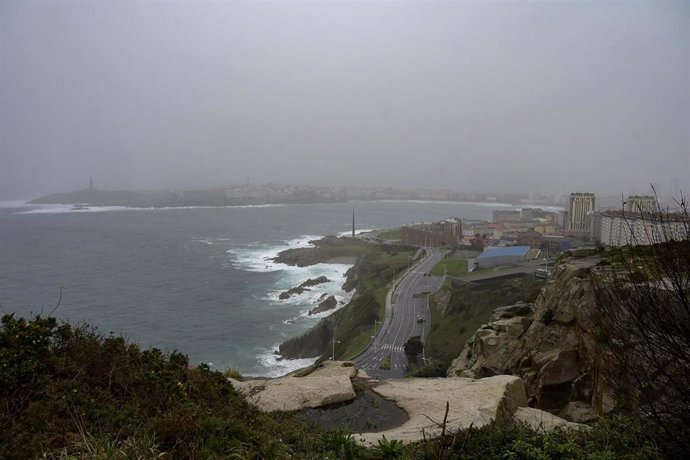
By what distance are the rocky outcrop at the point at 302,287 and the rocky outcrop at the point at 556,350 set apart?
24.4 metres

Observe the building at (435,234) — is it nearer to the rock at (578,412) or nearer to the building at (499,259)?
the building at (499,259)

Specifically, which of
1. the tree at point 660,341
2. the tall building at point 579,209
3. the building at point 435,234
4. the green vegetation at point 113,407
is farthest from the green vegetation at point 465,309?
the tall building at point 579,209

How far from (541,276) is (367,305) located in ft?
36.2

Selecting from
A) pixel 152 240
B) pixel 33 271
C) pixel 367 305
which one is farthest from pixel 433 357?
pixel 152 240

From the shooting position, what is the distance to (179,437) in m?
3.10

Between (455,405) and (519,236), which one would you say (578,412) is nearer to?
(455,405)

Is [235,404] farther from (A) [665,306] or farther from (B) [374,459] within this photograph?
(A) [665,306]

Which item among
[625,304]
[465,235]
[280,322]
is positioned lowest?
[280,322]

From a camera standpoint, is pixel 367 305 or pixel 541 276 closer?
pixel 541 276

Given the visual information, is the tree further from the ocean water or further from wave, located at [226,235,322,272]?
wave, located at [226,235,322,272]

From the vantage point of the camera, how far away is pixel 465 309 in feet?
78.0

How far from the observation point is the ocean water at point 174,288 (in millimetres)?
23281

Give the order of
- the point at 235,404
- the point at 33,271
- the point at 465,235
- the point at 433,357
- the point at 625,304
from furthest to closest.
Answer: the point at 465,235, the point at 33,271, the point at 433,357, the point at 235,404, the point at 625,304

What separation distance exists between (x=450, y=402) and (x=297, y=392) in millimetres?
1957
